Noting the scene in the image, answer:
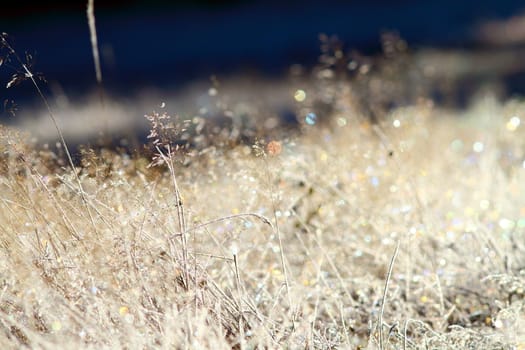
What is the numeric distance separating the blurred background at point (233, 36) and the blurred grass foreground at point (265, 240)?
405cm

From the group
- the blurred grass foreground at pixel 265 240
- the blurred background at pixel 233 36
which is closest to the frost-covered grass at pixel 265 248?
the blurred grass foreground at pixel 265 240

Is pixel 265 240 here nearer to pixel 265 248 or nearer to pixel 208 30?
pixel 265 248

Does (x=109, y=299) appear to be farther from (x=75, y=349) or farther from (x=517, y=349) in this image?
(x=517, y=349)

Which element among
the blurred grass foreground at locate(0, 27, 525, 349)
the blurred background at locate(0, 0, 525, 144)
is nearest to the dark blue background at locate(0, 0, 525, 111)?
the blurred background at locate(0, 0, 525, 144)

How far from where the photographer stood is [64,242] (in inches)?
67.9

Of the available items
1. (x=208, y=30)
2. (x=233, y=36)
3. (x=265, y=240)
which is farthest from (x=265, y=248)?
(x=208, y=30)

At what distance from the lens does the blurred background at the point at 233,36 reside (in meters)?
7.42

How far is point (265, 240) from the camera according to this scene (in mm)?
2107

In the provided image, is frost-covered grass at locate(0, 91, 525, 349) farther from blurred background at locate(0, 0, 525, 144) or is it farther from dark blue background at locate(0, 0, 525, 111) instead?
dark blue background at locate(0, 0, 525, 111)

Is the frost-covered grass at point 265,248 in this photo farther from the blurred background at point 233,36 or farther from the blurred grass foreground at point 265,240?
the blurred background at point 233,36

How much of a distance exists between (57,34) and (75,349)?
26.9ft

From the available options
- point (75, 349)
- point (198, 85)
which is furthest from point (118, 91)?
point (75, 349)

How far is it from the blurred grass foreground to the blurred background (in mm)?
4048

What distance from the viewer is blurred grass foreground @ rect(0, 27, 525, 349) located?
161 cm
